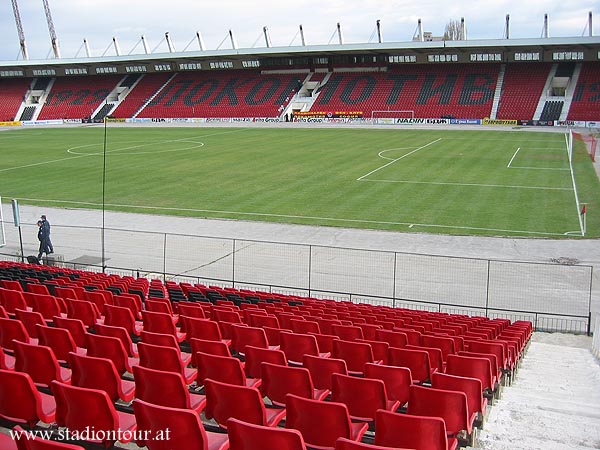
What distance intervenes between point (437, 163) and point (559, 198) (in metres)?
12.5

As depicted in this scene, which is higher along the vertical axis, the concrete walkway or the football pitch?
the football pitch

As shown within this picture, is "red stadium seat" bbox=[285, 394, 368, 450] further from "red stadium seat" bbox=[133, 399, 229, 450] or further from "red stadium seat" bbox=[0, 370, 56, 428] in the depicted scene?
"red stadium seat" bbox=[0, 370, 56, 428]

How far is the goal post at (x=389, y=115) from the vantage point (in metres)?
81.7

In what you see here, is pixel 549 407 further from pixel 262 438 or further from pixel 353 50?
pixel 353 50

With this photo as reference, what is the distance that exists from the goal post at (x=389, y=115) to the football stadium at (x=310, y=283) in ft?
15.4

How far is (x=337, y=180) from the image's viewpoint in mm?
37156

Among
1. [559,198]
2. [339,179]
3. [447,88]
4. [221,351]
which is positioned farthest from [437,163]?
[447,88]

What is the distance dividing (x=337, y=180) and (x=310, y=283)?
62.0ft

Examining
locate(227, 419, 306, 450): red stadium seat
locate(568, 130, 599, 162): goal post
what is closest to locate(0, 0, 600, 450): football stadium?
locate(227, 419, 306, 450): red stadium seat

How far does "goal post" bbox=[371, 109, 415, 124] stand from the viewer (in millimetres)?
81688

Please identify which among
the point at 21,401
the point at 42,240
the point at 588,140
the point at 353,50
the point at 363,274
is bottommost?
the point at 363,274

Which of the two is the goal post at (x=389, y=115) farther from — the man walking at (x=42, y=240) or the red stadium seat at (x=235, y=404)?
the red stadium seat at (x=235, y=404)

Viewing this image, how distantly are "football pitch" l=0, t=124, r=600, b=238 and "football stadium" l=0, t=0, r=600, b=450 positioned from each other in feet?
0.79

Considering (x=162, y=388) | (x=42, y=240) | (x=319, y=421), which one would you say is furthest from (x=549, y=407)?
(x=42, y=240)
